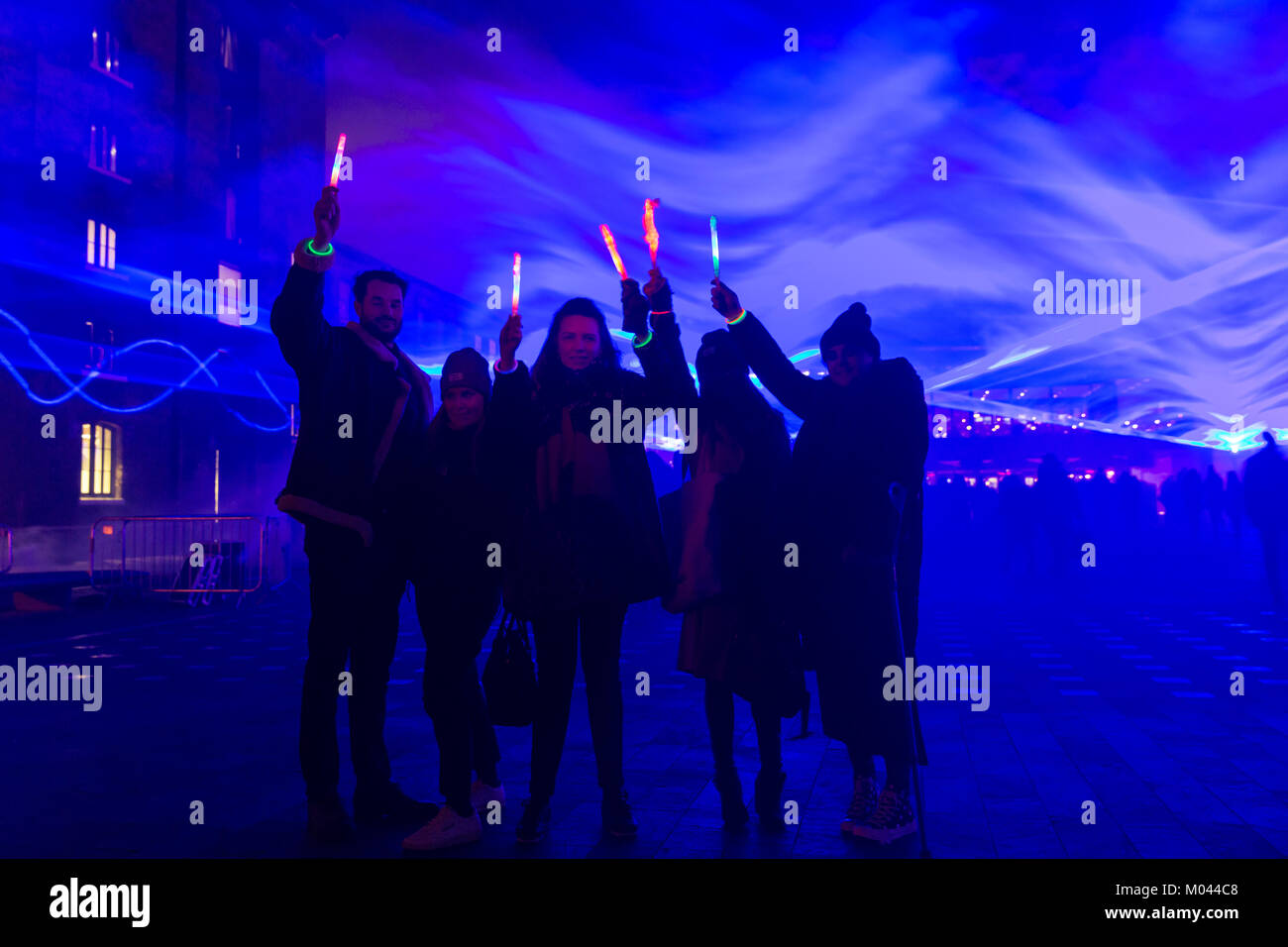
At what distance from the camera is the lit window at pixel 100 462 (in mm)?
21797

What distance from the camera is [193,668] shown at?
8.57 meters

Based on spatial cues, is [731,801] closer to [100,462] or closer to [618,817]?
[618,817]

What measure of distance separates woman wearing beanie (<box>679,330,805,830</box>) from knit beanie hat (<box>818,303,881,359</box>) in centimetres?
39

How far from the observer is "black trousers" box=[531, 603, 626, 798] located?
377 centimetres

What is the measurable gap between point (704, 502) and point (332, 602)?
57.5 inches

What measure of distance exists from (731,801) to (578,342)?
6.03 feet

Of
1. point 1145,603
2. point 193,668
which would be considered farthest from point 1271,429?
point 193,668

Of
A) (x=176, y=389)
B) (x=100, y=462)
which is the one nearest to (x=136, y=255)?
(x=176, y=389)

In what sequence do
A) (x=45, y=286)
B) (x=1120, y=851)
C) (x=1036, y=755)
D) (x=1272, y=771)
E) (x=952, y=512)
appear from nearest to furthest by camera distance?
(x=1120, y=851), (x=1272, y=771), (x=1036, y=755), (x=45, y=286), (x=952, y=512)

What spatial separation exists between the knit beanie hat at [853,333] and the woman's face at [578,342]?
95 centimetres

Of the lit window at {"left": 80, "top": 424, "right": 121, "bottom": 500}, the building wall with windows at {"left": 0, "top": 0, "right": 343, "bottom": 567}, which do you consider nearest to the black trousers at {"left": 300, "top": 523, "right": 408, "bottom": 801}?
the building wall with windows at {"left": 0, "top": 0, "right": 343, "bottom": 567}

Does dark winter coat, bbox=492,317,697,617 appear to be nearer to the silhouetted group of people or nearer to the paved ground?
the silhouetted group of people

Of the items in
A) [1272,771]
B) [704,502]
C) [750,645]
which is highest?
[704,502]

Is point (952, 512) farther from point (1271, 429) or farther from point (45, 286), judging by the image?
point (45, 286)
